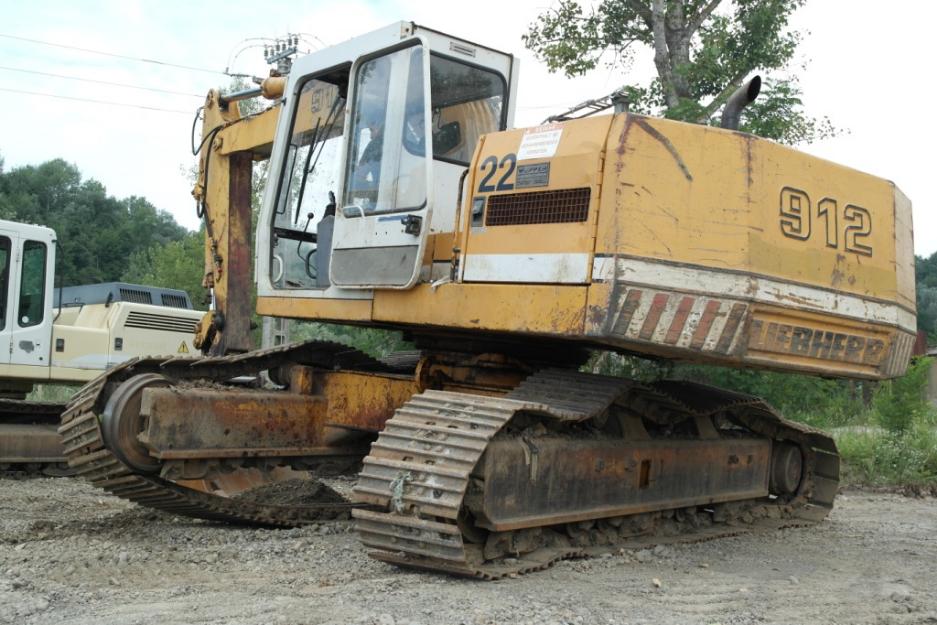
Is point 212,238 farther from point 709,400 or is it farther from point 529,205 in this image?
point 709,400

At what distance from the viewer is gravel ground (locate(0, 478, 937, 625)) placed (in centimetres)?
460

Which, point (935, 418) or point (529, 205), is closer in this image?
point (529, 205)

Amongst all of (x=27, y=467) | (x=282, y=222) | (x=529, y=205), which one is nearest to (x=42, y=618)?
(x=529, y=205)

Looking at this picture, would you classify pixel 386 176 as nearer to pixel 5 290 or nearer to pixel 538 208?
pixel 538 208

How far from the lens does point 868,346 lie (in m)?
6.34

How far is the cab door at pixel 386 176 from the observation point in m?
6.45

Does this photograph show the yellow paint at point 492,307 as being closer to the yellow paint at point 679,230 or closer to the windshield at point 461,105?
the yellow paint at point 679,230

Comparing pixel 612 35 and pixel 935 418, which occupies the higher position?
pixel 612 35

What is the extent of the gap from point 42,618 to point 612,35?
1668 centimetres

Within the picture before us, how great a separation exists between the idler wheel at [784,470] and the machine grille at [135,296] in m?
7.52

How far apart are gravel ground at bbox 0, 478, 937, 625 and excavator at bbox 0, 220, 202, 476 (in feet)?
9.08

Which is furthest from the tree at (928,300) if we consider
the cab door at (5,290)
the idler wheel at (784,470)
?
the cab door at (5,290)

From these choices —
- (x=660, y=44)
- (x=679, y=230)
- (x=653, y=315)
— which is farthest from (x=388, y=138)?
(x=660, y=44)

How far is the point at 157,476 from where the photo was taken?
663cm
